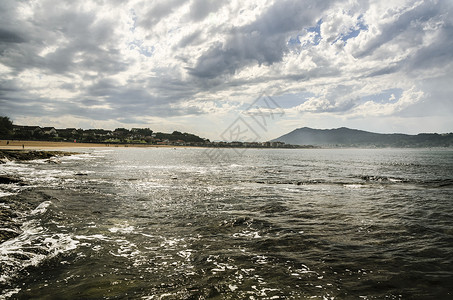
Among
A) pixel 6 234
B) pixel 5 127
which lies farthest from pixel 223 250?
pixel 5 127

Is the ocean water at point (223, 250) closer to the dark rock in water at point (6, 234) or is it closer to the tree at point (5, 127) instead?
the dark rock in water at point (6, 234)

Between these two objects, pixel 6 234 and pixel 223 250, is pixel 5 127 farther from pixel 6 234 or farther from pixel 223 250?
pixel 223 250

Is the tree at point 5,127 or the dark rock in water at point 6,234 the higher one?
the tree at point 5,127

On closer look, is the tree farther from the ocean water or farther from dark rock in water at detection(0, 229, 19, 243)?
dark rock in water at detection(0, 229, 19, 243)

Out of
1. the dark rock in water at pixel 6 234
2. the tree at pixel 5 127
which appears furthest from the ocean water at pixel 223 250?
the tree at pixel 5 127

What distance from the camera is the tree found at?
115 m

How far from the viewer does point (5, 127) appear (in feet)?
384

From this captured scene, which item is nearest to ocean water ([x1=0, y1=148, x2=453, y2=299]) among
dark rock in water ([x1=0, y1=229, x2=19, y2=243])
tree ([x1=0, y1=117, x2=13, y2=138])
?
dark rock in water ([x1=0, y1=229, x2=19, y2=243])

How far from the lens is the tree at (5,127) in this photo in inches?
4527

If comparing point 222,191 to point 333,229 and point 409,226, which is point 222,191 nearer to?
point 333,229

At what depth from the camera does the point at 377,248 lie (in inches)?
329

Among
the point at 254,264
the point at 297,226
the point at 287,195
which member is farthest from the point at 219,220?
the point at 287,195

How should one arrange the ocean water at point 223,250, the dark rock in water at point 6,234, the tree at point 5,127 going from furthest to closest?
the tree at point 5,127 < the dark rock in water at point 6,234 < the ocean water at point 223,250

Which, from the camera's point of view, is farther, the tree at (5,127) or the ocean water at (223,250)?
the tree at (5,127)
